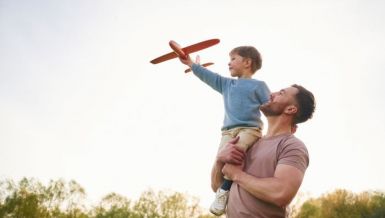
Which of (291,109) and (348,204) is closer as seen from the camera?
(291,109)

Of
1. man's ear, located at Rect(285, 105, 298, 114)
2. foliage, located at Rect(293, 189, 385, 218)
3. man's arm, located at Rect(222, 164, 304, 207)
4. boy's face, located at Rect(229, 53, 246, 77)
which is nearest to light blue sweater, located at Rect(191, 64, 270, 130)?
boy's face, located at Rect(229, 53, 246, 77)

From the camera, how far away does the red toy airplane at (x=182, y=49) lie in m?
4.51

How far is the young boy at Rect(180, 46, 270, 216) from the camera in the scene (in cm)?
350

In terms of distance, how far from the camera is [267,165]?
9.53 ft

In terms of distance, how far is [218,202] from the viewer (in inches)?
130

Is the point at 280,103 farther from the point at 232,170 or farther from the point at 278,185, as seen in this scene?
the point at 278,185

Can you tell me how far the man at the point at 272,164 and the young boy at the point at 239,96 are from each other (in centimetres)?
19

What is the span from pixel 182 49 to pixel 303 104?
75.0 inches

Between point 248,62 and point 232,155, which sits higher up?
point 248,62

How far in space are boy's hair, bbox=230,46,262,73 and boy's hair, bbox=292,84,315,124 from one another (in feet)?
3.80

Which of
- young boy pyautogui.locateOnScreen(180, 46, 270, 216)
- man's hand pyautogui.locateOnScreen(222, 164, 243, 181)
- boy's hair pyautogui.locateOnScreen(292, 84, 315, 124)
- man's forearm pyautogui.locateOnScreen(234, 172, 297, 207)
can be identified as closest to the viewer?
man's forearm pyautogui.locateOnScreen(234, 172, 297, 207)

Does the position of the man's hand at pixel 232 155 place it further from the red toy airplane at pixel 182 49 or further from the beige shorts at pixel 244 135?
the red toy airplane at pixel 182 49

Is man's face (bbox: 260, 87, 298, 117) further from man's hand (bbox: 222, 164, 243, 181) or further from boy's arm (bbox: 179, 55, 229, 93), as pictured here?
boy's arm (bbox: 179, 55, 229, 93)

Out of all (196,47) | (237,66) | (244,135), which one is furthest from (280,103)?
(196,47)
